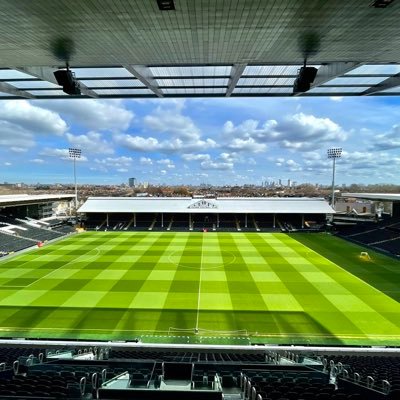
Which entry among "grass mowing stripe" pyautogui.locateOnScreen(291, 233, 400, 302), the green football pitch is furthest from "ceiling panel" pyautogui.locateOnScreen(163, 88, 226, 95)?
"grass mowing stripe" pyautogui.locateOnScreen(291, 233, 400, 302)

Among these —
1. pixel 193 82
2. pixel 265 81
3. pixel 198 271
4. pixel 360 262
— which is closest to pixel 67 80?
pixel 193 82

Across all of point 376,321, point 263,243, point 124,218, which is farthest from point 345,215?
point 376,321

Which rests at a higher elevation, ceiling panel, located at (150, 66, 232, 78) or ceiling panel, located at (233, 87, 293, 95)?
ceiling panel, located at (150, 66, 232, 78)

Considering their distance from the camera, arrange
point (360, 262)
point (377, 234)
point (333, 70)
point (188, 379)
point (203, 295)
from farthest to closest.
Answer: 1. point (377, 234)
2. point (360, 262)
3. point (203, 295)
4. point (333, 70)
5. point (188, 379)

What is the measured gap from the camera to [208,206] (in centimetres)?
5575

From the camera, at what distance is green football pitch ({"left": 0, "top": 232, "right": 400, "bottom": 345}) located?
16.8 meters

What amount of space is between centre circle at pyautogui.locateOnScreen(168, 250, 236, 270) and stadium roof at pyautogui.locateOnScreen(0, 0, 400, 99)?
21714 mm

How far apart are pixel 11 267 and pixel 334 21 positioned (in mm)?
32914

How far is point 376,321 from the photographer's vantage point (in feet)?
59.3

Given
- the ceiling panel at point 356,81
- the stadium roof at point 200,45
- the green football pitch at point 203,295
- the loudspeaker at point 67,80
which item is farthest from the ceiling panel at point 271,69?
the green football pitch at point 203,295

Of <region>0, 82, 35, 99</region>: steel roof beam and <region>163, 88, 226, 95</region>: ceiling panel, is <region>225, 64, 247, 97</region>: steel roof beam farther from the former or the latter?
<region>0, 82, 35, 99</region>: steel roof beam

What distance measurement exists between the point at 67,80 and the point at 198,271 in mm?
22718

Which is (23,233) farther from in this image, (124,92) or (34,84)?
(124,92)

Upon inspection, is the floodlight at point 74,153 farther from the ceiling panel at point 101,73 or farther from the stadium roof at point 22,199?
the ceiling panel at point 101,73
